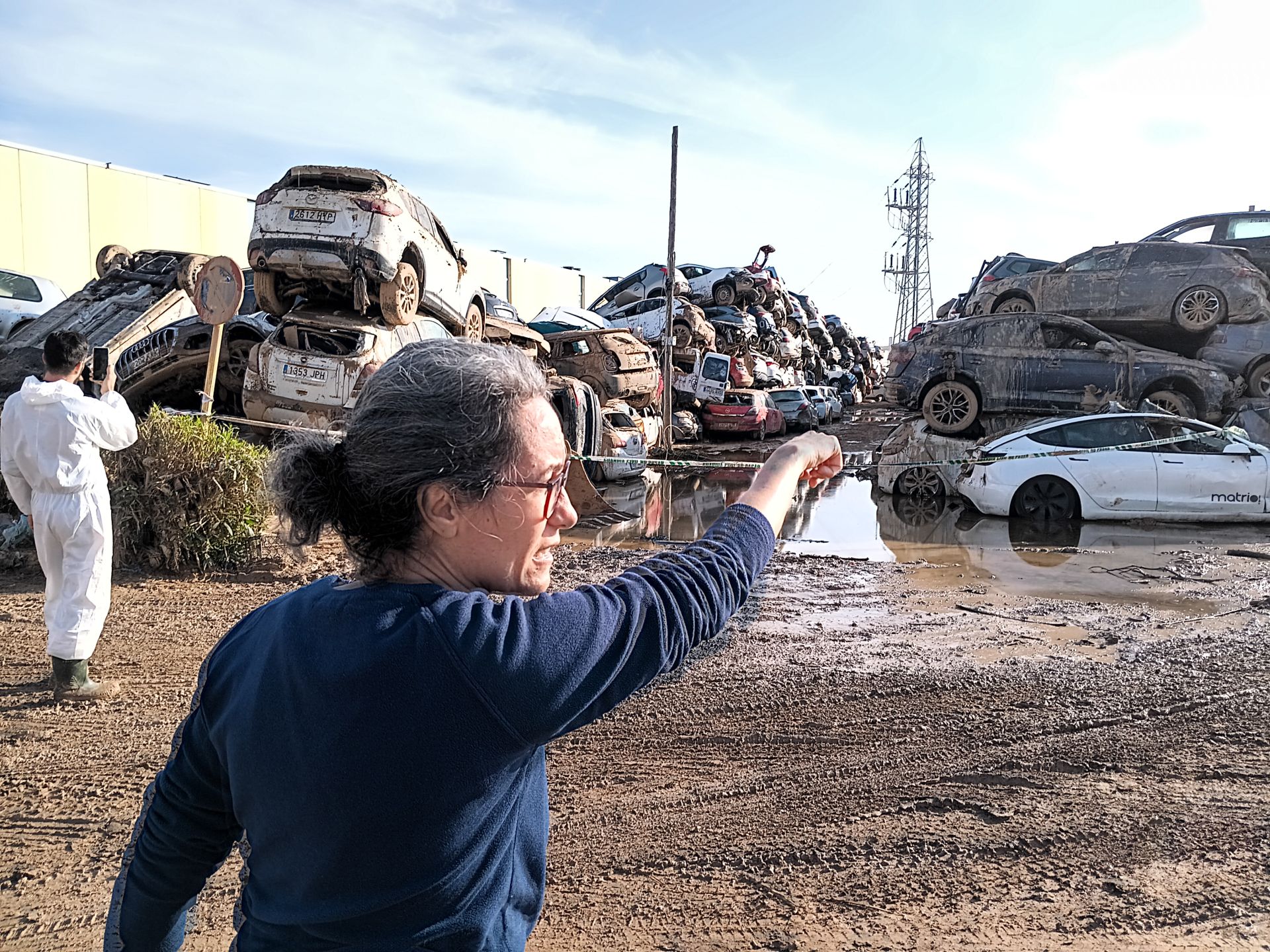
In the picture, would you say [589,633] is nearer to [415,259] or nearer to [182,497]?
[182,497]

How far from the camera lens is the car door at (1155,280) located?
59.2ft

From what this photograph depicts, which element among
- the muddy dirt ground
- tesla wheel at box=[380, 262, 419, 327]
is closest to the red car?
tesla wheel at box=[380, 262, 419, 327]

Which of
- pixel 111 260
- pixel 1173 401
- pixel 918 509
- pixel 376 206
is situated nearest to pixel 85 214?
pixel 111 260

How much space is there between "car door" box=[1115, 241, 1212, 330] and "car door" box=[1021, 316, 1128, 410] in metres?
2.77

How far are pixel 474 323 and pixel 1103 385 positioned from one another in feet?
35.0

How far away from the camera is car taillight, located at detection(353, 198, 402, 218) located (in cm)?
1134

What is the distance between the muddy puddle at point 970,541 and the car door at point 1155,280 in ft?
22.6

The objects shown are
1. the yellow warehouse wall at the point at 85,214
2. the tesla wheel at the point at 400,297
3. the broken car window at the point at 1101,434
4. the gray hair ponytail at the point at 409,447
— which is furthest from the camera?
the yellow warehouse wall at the point at 85,214

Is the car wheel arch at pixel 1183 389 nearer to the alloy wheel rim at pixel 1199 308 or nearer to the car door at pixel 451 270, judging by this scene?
the alloy wheel rim at pixel 1199 308

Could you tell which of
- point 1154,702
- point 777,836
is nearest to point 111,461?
point 777,836

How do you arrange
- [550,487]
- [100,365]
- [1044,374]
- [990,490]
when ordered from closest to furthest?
[550,487]
[100,365]
[990,490]
[1044,374]

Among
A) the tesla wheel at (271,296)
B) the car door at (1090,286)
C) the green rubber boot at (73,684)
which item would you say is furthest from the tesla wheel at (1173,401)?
the green rubber boot at (73,684)

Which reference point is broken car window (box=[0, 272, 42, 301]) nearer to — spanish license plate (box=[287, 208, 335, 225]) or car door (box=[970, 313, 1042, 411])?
spanish license plate (box=[287, 208, 335, 225])

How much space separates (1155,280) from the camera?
18250 mm
